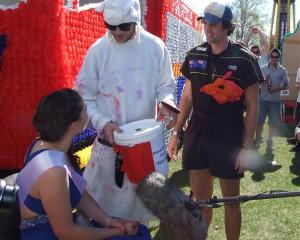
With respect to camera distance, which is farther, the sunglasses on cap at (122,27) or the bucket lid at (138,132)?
the sunglasses on cap at (122,27)

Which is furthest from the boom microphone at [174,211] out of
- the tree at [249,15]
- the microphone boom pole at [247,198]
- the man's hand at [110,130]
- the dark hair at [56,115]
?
the tree at [249,15]

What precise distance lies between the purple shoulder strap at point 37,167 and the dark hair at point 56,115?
0.11 metres

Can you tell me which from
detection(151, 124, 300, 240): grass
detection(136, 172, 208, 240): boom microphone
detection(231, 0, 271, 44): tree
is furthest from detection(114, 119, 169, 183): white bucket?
detection(231, 0, 271, 44): tree

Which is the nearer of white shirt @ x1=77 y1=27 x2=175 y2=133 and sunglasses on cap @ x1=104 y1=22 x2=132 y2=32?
sunglasses on cap @ x1=104 y1=22 x2=132 y2=32

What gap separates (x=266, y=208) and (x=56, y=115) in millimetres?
3115

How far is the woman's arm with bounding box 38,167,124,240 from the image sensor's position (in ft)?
5.91

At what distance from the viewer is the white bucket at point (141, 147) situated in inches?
90.3

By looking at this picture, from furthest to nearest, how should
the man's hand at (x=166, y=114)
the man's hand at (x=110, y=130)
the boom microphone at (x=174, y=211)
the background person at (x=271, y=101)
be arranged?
the background person at (x=271, y=101)
the man's hand at (x=166, y=114)
the man's hand at (x=110, y=130)
the boom microphone at (x=174, y=211)

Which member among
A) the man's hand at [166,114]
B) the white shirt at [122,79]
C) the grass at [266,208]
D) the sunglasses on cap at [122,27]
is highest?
the sunglasses on cap at [122,27]

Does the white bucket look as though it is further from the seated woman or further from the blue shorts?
the blue shorts

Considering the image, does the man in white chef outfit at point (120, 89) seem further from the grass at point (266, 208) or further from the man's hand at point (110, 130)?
the grass at point (266, 208)

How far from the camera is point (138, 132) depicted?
229 cm

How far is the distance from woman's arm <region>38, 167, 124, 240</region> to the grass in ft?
3.24

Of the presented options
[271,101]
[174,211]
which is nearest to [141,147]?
[174,211]
